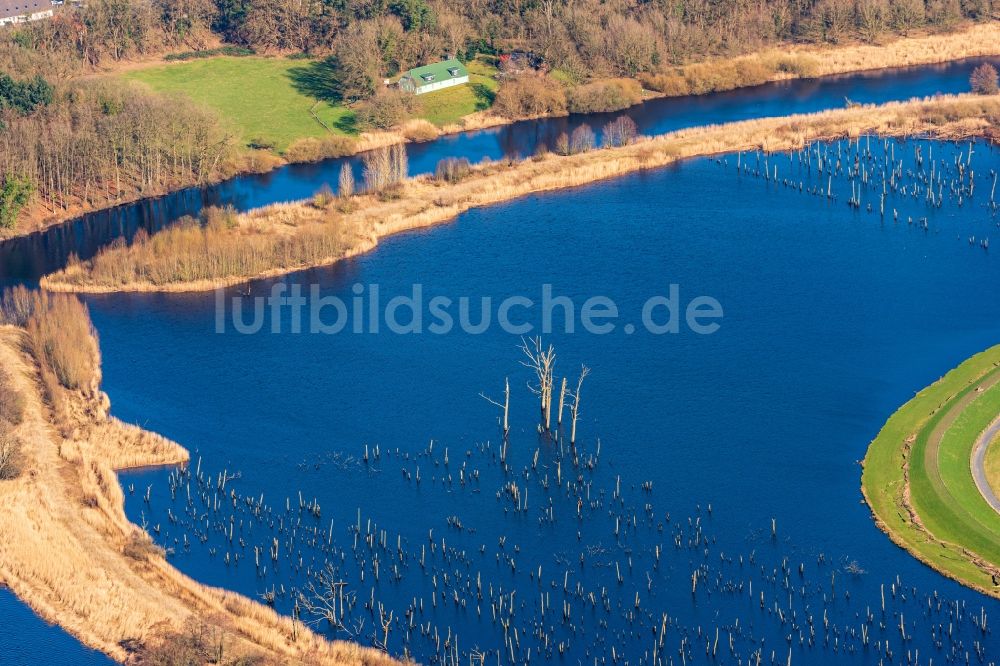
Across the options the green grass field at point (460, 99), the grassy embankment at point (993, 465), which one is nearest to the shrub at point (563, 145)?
the green grass field at point (460, 99)

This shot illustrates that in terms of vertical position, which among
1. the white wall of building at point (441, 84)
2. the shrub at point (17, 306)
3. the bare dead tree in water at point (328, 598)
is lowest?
the bare dead tree in water at point (328, 598)

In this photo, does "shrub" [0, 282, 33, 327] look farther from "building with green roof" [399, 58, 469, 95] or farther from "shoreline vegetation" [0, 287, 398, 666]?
"building with green roof" [399, 58, 469, 95]

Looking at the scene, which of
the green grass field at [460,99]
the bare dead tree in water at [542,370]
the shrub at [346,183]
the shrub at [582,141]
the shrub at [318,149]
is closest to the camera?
the bare dead tree in water at [542,370]

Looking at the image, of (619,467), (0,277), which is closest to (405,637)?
(619,467)

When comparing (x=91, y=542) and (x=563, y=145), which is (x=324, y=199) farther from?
(x=91, y=542)

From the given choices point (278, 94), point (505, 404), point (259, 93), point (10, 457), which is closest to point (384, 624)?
point (505, 404)

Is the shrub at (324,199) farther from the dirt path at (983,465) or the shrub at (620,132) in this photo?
the dirt path at (983,465)
